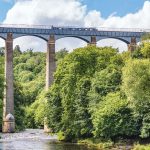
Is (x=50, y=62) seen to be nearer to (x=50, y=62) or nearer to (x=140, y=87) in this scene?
(x=50, y=62)

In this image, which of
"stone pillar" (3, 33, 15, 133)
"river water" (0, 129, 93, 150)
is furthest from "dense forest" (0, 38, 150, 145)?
"stone pillar" (3, 33, 15, 133)

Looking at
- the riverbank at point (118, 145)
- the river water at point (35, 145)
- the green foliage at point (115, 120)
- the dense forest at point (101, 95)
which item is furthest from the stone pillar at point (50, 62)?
the green foliage at point (115, 120)

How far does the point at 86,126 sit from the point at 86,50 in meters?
9.44

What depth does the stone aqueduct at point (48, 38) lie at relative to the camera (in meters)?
78.2

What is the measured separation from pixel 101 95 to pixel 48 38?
3143 centimetres

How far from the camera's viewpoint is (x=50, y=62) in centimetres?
8219

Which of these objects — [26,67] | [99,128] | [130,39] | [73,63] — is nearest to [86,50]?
[73,63]

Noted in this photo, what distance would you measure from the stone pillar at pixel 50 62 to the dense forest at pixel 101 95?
17409mm

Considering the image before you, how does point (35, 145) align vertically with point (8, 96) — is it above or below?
below

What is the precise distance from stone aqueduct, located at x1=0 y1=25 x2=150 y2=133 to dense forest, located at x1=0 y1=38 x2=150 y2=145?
16038mm

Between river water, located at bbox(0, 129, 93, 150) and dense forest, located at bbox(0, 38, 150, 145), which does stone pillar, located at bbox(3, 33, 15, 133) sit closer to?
river water, located at bbox(0, 129, 93, 150)

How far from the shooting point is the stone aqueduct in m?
78.2

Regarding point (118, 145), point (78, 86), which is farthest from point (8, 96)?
point (118, 145)

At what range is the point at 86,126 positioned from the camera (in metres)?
55.5
